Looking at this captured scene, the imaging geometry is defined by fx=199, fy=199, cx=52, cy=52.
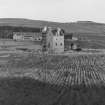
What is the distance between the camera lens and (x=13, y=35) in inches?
831

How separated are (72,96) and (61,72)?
1.81 meters

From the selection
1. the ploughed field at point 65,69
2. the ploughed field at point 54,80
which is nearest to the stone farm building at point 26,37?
the ploughed field at point 54,80

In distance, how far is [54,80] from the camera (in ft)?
31.3

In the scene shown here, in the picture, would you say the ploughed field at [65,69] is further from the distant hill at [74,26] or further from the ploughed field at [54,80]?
the distant hill at [74,26]

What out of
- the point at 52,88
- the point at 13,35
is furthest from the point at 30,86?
the point at 13,35

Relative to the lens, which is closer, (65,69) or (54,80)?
(54,80)

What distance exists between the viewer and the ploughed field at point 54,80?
8.05 metres

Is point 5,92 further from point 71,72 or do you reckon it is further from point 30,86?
point 71,72

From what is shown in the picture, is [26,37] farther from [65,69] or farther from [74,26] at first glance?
[74,26]

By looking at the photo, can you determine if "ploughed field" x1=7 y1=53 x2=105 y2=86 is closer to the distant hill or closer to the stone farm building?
the stone farm building

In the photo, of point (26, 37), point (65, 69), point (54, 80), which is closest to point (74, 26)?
point (26, 37)

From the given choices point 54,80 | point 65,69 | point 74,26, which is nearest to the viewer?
point 54,80

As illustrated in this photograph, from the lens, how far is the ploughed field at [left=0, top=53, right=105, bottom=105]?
8.05 m

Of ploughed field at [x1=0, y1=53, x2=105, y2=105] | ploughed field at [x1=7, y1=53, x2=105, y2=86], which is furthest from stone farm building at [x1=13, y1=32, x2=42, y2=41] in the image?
ploughed field at [x1=7, y1=53, x2=105, y2=86]
